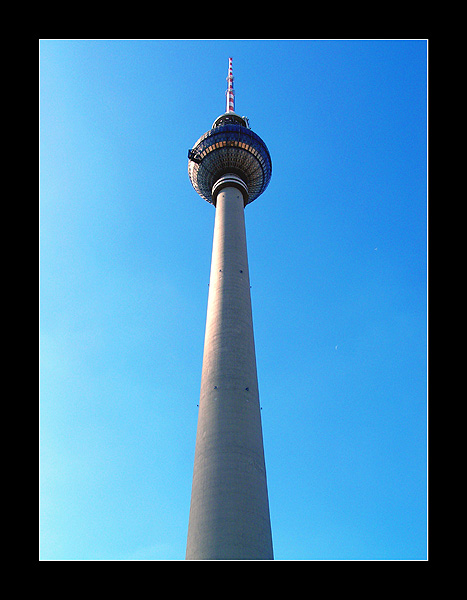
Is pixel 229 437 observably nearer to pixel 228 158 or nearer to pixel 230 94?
pixel 228 158

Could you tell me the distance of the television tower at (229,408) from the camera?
2800 centimetres

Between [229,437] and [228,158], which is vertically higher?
[228,158]

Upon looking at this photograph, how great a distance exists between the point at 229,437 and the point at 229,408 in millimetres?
2159

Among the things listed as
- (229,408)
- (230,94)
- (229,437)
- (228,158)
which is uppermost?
(230,94)

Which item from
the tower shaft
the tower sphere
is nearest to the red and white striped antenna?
the tower sphere

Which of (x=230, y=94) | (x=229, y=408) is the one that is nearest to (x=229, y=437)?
(x=229, y=408)

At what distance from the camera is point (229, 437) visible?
31734 mm

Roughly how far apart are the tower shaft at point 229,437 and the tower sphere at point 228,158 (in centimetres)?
1367

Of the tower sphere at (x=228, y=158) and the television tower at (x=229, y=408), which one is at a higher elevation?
the tower sphere at (x=228, y=158)

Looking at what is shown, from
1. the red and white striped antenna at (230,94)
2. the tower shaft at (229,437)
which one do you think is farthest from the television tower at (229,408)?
the red and white striped antenna at (230,94)

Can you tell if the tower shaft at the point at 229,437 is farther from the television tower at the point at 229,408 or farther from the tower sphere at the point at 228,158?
the tower sphere at the point at 228,158
